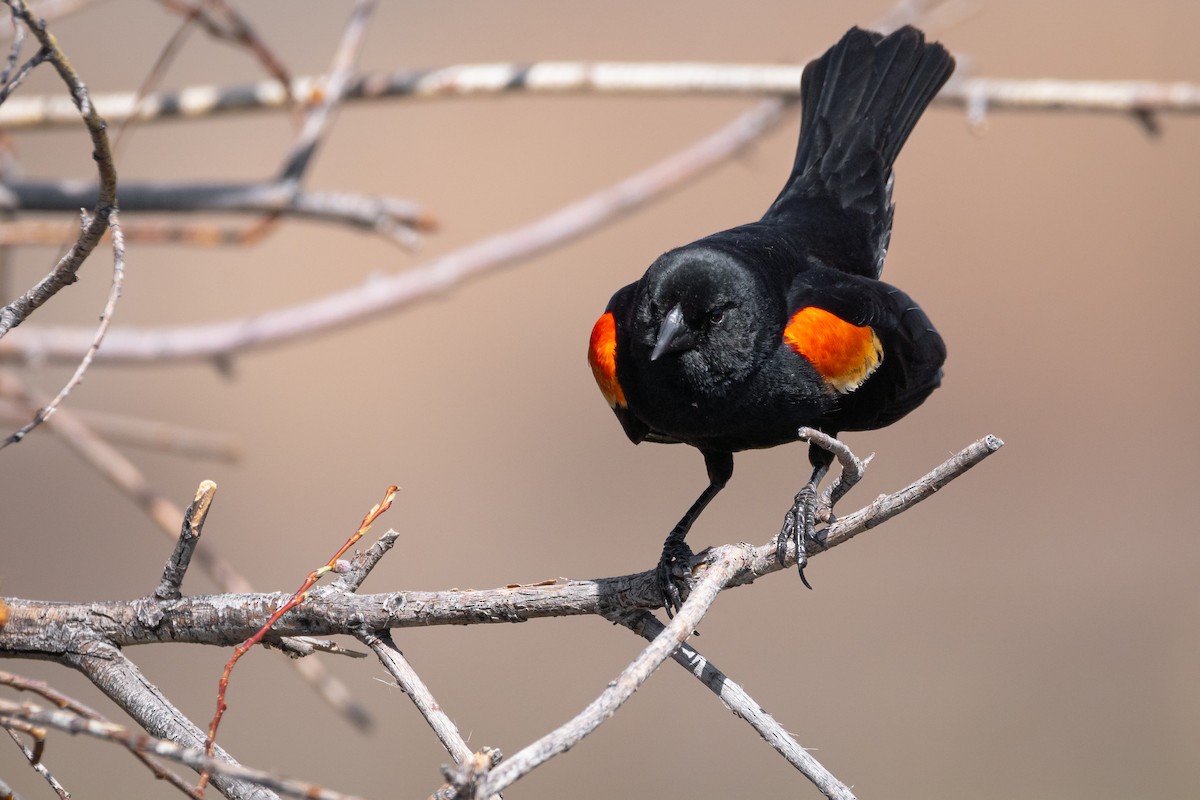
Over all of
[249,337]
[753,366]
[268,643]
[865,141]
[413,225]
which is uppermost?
[249,337]

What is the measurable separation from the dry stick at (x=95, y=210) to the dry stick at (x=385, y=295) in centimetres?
152

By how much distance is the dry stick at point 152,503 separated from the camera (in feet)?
8.14

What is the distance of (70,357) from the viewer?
9.86 ft

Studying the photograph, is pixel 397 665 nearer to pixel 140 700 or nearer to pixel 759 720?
pixel 140 700

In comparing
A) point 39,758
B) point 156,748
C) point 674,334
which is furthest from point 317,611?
point 674,334

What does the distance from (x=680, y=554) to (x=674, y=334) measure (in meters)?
0.49

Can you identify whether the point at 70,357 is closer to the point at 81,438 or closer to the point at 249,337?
the point at 81,438

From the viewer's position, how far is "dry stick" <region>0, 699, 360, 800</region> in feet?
3.54

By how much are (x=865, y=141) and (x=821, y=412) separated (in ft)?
3.99

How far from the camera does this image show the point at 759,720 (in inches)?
61.1

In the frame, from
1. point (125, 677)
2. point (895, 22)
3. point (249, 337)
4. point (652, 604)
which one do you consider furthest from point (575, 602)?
point (895, 22)

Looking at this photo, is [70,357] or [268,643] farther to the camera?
[70,357]

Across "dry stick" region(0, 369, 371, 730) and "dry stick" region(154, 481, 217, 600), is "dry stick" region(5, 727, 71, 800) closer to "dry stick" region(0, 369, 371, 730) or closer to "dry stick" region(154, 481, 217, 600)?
"dry stick" region(154, 481, 217, 600)

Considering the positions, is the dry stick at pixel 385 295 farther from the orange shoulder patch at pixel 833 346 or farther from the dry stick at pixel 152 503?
the orange shoulder patch at pixel 833 346
